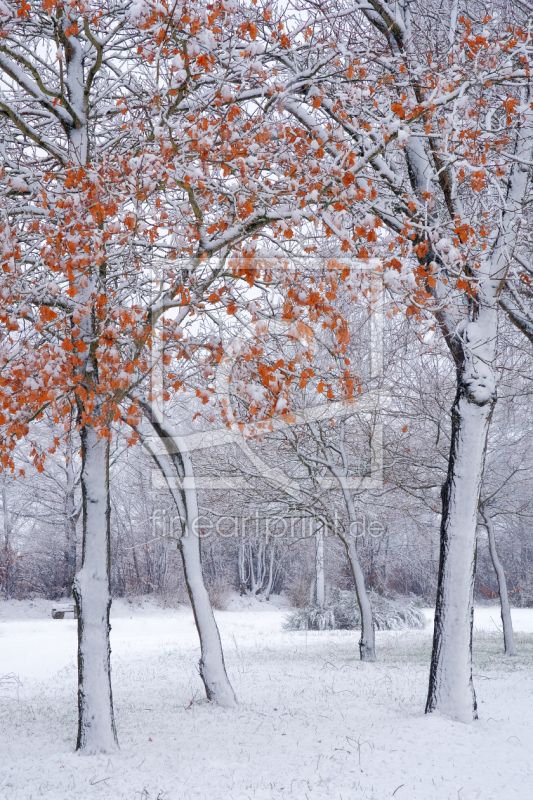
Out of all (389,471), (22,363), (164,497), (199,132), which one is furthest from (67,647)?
(199,132)

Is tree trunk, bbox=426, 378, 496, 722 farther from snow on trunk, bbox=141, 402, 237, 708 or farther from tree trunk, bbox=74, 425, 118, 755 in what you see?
tree trunk, bbox=74, 425, 118, 755

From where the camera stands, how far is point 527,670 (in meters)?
10.4

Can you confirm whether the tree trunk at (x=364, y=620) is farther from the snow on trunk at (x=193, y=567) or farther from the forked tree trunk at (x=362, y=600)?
the snow on trunk at (x=193, y=567)

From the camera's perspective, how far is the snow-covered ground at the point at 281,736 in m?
4.65

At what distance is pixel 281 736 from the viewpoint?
6.10m

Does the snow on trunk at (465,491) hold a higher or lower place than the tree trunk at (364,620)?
higher

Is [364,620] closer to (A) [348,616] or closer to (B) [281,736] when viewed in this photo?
(B) [281,736]

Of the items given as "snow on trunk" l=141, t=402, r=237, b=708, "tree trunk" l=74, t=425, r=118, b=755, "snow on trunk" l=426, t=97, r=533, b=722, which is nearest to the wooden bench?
"snow on trunk" l=141, t=402, r=237, b=708

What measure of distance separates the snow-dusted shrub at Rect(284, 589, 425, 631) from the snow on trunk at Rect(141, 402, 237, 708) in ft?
43.0

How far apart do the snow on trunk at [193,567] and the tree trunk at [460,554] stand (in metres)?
2.86

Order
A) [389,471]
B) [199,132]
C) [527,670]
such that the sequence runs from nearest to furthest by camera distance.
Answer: [199,132], [527,670], [389,471]

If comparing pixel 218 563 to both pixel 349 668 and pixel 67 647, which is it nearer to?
pixel 67 647

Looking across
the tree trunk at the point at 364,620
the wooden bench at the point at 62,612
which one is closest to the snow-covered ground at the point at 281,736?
the tree trunk at the point at 364,620

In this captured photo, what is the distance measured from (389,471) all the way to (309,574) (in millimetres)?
19349
